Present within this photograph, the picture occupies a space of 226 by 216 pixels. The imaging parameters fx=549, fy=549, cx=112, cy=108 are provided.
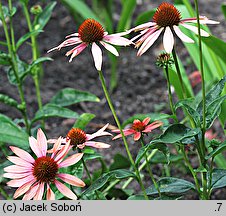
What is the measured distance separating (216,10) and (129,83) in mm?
804

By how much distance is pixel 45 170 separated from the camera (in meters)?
1.07

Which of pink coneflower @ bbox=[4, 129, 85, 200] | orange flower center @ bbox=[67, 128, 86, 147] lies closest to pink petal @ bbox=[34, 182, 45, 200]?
pink coneflower @ bbox=[4, 129, 85, 200]

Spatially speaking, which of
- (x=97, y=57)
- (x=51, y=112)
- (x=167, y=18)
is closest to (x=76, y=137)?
(x=97, y=57)

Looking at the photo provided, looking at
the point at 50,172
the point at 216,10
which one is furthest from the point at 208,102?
the point at 216,10

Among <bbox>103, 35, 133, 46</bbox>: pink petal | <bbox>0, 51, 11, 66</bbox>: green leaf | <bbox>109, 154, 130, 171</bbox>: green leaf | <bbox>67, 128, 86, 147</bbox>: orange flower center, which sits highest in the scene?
<bbox>0, 51, 11, 66</bbox>: green leaf

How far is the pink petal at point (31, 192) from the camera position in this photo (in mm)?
1047

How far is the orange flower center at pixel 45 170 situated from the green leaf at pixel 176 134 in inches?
8.8

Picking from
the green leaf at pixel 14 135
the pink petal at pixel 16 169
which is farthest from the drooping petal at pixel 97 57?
the green leaf at pixel 14 135

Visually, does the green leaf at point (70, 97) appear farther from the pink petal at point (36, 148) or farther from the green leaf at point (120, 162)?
the pink petal at point (36, 148)

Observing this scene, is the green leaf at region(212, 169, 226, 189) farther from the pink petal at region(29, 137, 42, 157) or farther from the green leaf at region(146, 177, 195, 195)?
the pink petal at region(29, 137, 42, 157)

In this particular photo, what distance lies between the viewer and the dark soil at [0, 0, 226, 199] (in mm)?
2207

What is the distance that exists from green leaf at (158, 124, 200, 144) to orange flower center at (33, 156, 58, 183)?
0.22 metres

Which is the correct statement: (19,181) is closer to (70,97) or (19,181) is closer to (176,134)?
(176,134)
